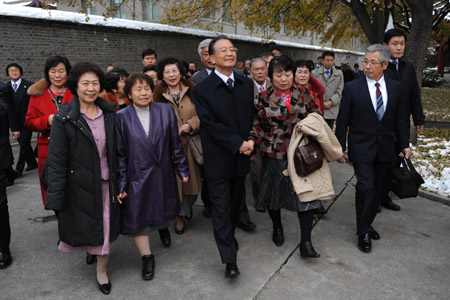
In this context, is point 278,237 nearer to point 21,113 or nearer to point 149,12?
point 21,113

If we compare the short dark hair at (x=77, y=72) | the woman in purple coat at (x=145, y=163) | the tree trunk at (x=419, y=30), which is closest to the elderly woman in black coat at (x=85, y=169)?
the short dark hair at (x=77, y=72)

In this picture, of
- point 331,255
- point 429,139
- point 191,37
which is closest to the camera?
point 331,255

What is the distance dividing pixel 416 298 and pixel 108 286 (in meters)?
2.45

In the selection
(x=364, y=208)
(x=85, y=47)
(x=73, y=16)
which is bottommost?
(x=364, y=208)

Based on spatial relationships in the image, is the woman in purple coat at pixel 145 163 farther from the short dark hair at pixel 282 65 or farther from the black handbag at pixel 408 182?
the black handbag at pixel 408 182

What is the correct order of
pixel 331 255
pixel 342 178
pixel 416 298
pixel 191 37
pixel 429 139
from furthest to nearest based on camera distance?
pixel 191 37, pixel 429 139, pixel 342 178, pixel 331 255, pixel 416 298

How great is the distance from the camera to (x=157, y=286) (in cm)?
326

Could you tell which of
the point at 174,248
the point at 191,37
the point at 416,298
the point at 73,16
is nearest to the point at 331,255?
the point at 416,298

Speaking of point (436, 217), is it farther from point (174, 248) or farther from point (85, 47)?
point (85, 47)

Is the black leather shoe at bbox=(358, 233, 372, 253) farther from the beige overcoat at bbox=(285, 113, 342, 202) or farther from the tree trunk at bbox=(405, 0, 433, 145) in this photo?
the tree trunk at bbox=(405, 0, 433, 145)

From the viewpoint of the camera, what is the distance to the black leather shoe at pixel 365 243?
3.80m

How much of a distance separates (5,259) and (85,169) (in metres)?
1.46

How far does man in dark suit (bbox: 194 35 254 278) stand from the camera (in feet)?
10.7

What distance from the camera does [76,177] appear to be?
3.03 metres
